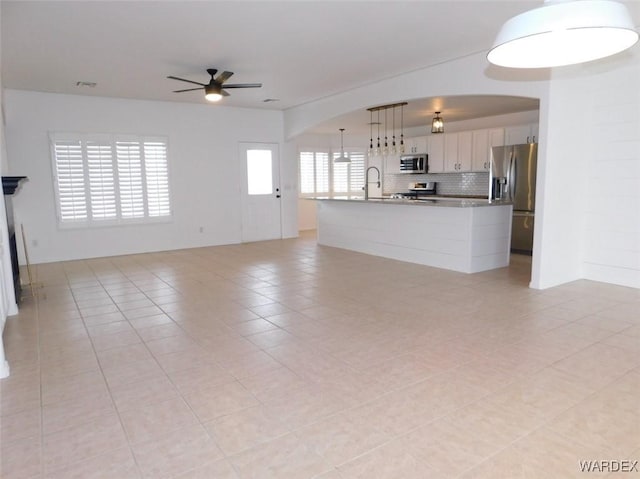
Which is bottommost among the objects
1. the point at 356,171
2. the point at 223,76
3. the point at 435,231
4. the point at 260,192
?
the point at 435,231

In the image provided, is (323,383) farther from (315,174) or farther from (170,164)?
(315,174)

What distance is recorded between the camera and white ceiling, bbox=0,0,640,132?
137 inches

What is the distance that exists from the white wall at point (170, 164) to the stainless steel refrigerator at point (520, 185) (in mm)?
4212

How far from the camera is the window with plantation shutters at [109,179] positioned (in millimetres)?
6719

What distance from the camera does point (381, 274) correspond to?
5570 mm

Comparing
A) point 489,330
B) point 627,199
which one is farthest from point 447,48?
point 489,330

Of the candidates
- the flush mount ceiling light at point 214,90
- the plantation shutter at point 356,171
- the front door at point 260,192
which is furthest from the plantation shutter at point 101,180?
the plantation shutter at point 356,171

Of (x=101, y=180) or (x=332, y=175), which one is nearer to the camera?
(x=101, y=180)

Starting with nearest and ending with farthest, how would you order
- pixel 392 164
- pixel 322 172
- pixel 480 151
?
pixel 480 151
pixel 392 164
pixel 322 172

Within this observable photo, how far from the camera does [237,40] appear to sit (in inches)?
167

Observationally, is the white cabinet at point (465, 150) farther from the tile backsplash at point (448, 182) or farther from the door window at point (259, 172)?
the door window at point (259, 172)

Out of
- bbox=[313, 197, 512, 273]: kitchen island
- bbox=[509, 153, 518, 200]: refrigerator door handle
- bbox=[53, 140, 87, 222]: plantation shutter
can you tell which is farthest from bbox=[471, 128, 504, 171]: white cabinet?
bbox=[53, 140, 87, 222]: plantation shutter

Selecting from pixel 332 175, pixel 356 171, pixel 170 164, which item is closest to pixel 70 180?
pixel 170 164

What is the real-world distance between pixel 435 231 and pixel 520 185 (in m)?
2.06
